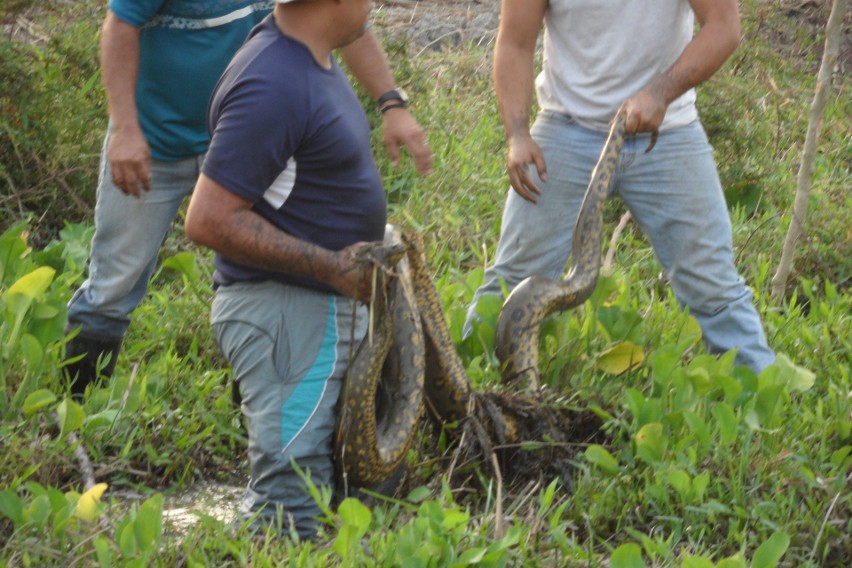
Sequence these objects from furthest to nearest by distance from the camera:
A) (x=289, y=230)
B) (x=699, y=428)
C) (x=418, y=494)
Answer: (x=699, y=428), (x=418, y=494), (x=289, y=230)

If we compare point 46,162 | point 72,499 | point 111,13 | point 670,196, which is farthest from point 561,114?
point 46,162

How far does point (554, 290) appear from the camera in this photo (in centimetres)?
441

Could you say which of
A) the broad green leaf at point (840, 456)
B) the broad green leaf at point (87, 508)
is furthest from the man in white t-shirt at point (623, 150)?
the broad green leaf at point (87, 508)

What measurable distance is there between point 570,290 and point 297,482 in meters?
1.41

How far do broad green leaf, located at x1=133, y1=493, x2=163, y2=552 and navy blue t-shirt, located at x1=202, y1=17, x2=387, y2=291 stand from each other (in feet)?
2.58

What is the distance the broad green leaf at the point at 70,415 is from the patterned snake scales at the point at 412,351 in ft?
2.70

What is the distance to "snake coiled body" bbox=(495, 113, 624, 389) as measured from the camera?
431 cm

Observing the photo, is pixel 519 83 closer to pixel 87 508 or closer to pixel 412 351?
pixel 412 351

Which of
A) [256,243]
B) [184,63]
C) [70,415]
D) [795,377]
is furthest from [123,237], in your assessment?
[795,377]

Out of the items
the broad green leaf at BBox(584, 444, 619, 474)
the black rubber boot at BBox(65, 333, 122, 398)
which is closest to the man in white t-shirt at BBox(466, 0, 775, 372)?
the broad green leaf at BBox(584, 444, 619, 474)

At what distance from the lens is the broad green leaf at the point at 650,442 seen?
12.6ft

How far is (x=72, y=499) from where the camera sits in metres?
3.27

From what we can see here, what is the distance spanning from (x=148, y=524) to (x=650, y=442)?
161 centimetres

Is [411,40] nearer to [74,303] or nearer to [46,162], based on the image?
[46,162]
